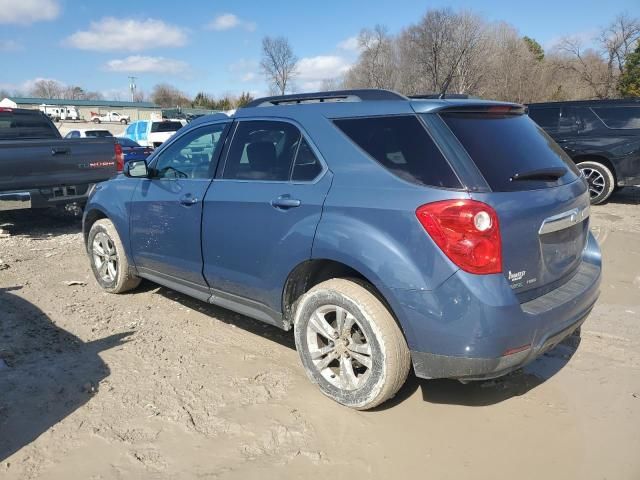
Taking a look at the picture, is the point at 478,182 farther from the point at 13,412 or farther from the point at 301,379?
the point at 13,412

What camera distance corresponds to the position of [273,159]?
11.3 ft

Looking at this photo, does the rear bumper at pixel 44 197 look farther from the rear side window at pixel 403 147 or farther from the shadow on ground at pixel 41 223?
the rear side window at pixel 403 147

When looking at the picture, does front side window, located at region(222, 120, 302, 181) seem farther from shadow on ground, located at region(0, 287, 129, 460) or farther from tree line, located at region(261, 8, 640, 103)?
tree line, located at region(261, 8, 640, 103)

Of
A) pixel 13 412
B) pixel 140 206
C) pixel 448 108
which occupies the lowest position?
pixel 13 412

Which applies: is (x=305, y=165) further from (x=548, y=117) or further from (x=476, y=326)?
(x=548, y=117)

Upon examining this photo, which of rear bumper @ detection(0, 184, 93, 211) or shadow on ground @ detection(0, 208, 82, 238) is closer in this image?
rear bumper @ detection(0, 184, 93, 211)

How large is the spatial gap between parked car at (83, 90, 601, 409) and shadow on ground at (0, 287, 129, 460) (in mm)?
1010

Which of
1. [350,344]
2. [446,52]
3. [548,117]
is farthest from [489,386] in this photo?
[446,52]

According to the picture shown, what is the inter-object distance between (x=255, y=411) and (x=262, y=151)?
5.50 ft

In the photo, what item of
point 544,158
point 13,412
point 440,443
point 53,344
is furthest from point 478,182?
point 53,344

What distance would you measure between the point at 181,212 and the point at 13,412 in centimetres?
170

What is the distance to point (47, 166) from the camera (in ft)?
22.3

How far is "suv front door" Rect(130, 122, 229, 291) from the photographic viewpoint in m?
3.88

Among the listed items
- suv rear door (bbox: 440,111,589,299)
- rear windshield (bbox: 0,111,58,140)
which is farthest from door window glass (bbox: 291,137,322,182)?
rear windshield (bbox: 0,111,58,140)
